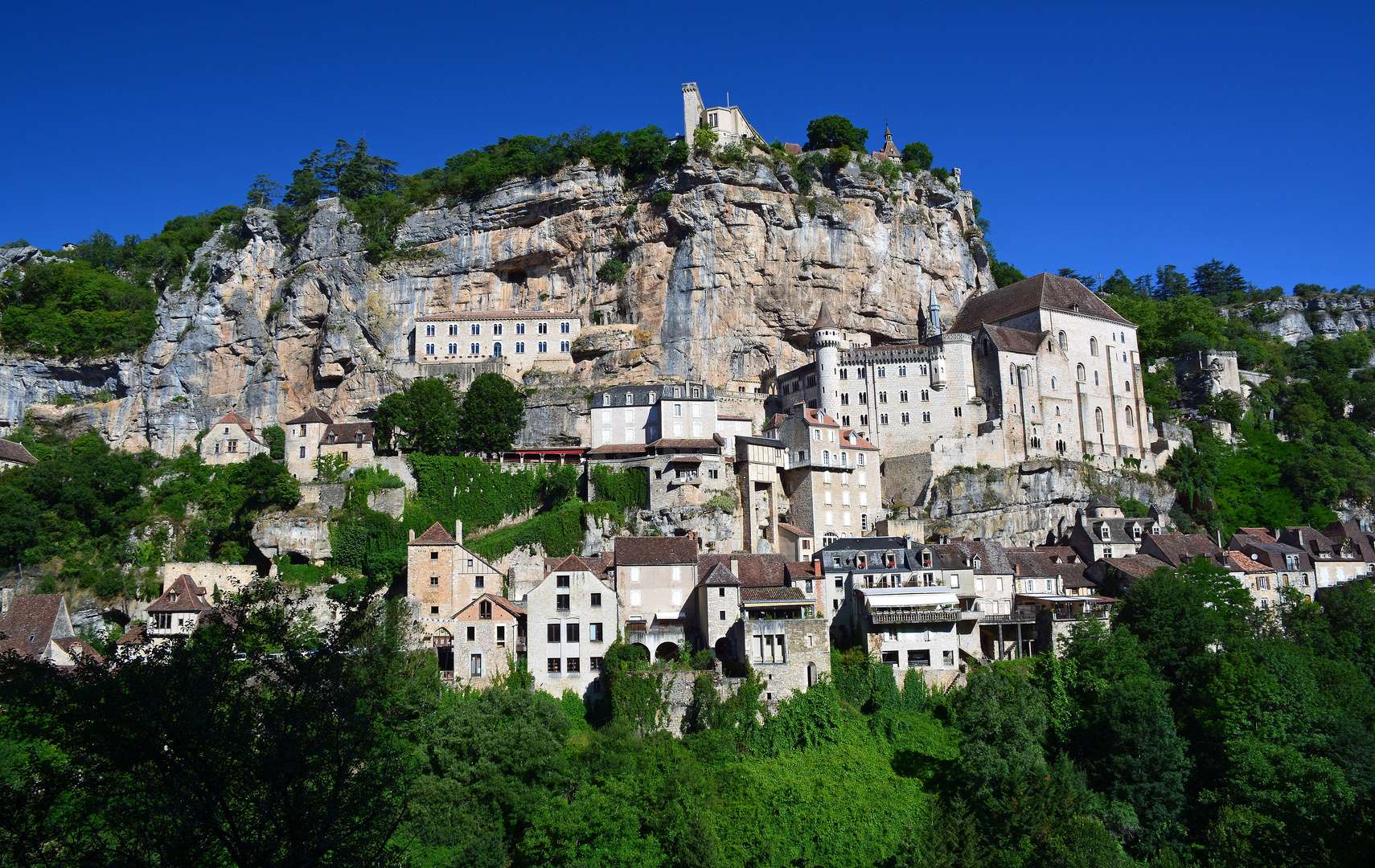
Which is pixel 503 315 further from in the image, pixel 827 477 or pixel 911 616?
pixel 911 616

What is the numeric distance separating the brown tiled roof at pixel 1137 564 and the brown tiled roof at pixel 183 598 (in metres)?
46.4

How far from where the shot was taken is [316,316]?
7806 centimetres

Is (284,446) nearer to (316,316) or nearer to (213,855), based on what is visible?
(316,316)

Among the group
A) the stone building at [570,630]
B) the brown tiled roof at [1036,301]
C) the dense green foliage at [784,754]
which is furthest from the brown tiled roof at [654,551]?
the brown tiled roof at [1036,301]

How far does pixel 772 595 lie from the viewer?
149 feet

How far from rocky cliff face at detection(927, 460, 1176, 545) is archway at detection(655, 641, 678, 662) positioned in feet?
73.2

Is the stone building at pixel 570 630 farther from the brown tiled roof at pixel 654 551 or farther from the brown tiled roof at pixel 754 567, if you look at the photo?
the brown tiled roof at pixel 754 567

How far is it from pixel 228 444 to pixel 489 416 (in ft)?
58.0

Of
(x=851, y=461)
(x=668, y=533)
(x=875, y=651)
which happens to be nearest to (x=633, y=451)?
(x=668, y=533)

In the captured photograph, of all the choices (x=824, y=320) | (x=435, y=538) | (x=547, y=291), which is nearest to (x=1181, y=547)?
(x=824, y=320)

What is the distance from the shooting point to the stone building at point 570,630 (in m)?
44.3

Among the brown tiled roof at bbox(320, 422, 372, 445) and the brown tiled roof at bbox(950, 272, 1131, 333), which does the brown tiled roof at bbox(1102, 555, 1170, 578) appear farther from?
the brown tiled roof at bbox(320, 422, 372, 445)

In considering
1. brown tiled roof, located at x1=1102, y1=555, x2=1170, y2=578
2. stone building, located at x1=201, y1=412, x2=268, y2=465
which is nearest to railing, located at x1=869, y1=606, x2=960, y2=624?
brown tiled roof, located at x1=1102, y1=555, x2=1170, y2=578

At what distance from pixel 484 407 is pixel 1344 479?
5874cm
